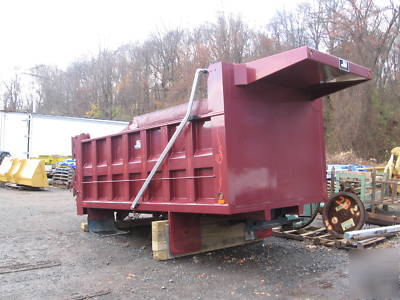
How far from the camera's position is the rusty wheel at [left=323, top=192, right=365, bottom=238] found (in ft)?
21.6

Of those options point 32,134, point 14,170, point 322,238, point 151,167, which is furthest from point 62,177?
point 322,238

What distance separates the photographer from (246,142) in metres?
4.46

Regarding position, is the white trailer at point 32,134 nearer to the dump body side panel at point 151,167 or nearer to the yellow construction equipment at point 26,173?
the yellow construction equipment at point 26,173

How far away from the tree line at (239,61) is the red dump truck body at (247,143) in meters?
18.3

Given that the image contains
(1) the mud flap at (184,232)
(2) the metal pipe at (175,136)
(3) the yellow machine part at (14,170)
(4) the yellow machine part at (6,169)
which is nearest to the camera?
(2) the metal pipe at (175,136)

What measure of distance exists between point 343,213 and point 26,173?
13.8 metres

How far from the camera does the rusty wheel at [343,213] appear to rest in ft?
21.6

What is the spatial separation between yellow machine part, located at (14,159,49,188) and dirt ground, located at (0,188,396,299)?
951cm

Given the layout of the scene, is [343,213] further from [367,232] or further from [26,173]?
[26,173]

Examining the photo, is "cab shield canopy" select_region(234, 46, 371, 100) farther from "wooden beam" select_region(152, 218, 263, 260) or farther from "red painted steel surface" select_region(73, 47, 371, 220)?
"wooden beam" select_region(152, 218, 263, 260)

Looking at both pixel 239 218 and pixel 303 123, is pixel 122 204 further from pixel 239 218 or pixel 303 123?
pixel 303 123

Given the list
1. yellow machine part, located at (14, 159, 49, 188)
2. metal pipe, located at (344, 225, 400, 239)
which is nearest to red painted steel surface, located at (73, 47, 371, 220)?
metal pipe, located at (344, 225, 400, 239)

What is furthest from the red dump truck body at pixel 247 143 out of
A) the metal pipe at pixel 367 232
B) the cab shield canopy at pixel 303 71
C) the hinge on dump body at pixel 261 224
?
the metal pipe at pixel 367 232

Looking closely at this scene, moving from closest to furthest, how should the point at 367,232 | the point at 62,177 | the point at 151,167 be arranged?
the point at 367,232 → the point at 151,167 → the point at 62,177
